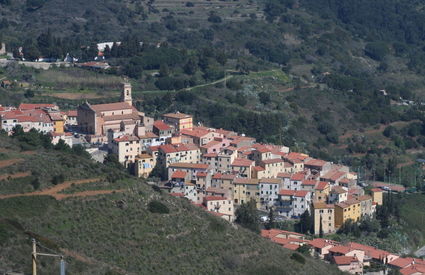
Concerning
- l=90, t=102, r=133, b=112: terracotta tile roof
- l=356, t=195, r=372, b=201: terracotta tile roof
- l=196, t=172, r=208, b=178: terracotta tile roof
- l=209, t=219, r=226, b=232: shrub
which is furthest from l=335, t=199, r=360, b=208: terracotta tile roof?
l=90, t=102, r=133, b=112: terracotta tile roof

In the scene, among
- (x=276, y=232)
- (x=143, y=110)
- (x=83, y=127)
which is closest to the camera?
(x=276, y=232)

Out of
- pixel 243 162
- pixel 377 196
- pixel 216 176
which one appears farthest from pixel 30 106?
pixel 377 196

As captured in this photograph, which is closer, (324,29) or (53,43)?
(53,43)

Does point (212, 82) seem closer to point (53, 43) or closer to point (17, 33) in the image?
point (53, 43)

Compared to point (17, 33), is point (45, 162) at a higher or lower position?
higher

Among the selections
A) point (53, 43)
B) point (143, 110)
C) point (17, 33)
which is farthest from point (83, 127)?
point (17, 33)

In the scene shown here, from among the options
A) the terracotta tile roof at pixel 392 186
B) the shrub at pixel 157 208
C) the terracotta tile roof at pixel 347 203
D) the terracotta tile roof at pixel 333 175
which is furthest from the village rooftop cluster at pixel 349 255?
the terracotta tile roof at pixel 392 186

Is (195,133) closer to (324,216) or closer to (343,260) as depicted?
(324,216)
